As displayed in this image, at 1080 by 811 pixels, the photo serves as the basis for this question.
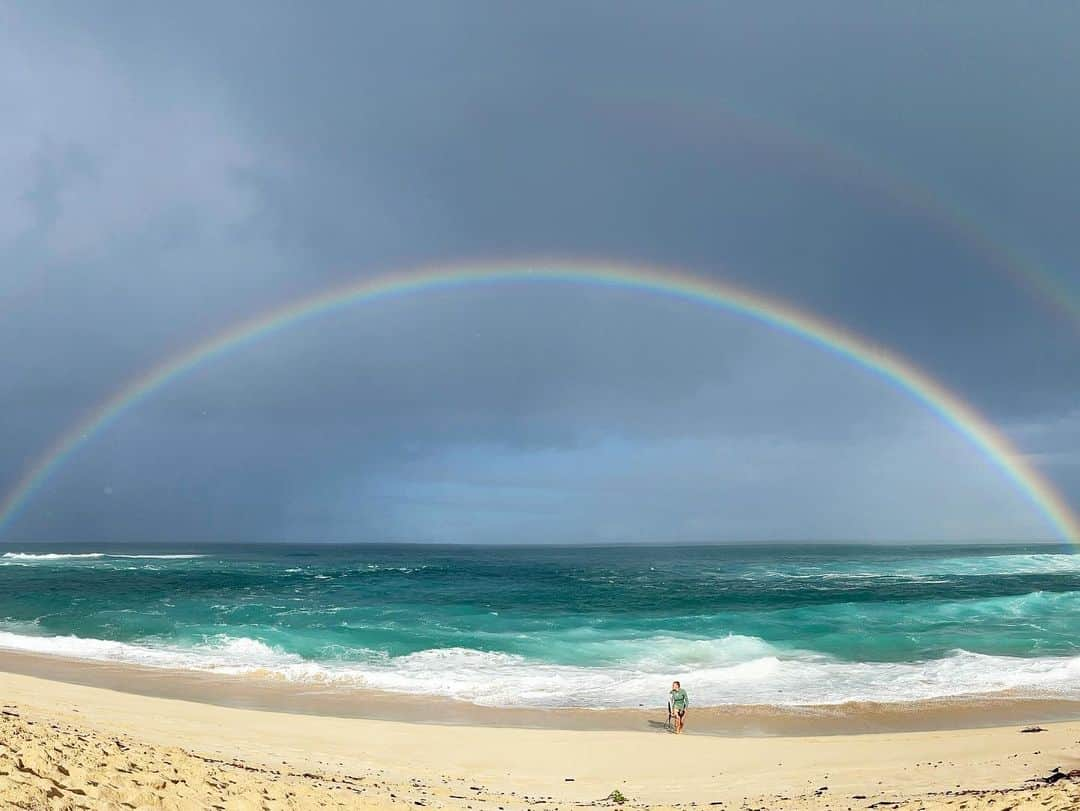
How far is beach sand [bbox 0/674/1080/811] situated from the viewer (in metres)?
7.21

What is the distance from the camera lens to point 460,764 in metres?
11.5

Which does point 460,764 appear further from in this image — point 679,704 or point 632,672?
point 632,672

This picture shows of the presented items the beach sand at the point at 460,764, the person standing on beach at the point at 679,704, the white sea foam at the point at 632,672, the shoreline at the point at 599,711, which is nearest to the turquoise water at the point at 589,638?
the white sea foam at the point at 632,672

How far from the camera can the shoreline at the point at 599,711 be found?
14789mm

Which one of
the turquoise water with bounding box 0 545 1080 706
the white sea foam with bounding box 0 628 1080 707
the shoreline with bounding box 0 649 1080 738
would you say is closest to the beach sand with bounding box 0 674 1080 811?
the shoreline with bounding box 0 649 1080 738

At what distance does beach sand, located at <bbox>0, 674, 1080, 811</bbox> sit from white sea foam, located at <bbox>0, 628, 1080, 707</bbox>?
3782 millimetres

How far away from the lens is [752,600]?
1720 inches

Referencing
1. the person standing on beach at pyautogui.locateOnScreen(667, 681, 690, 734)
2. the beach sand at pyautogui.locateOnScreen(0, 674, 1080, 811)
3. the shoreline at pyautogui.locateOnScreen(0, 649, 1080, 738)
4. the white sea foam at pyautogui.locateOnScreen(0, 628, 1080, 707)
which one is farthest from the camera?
the white sea foam at pyautogui.locateOnScreen(0, 628, 1080, 707)

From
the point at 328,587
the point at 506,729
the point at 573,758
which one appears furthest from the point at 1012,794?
the point at 328,587

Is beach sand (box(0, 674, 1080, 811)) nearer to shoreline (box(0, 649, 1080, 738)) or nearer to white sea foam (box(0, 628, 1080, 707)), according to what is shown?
shoreline (box(0, 649, 1080, 738))

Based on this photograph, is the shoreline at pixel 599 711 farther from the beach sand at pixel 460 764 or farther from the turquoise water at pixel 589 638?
the turquoise water at pixel 589 638

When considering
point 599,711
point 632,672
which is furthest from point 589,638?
point 599,711

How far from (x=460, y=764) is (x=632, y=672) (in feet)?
36.1

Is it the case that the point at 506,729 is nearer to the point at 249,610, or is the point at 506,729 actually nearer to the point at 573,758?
the point at 573,758
